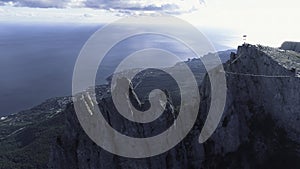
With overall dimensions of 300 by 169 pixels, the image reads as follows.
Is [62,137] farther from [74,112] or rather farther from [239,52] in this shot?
[239,52]

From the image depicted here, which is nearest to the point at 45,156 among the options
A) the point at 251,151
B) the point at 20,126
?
the point at 20,126

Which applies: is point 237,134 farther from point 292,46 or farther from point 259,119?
point 292,46

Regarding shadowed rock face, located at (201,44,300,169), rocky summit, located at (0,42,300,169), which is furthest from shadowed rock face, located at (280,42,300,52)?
rocky summit, located at (0,42,300,169)

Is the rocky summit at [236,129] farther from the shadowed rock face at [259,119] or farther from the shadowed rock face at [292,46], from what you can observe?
the shadowed rock face at [292,46]

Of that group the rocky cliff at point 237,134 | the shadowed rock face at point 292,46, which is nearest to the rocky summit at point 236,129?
the rocky cliff at point 237,134

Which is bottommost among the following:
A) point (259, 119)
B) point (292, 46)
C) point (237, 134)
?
point (237, 134)

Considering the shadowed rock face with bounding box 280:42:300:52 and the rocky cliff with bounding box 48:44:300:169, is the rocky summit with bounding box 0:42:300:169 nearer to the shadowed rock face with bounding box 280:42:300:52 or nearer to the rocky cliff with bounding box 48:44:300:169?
the rocky cliff with bounding box 48:44:300:169

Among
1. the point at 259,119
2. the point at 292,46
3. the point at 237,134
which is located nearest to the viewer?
the point at 237,134

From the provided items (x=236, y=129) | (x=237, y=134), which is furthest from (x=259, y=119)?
(x=237, y=134)

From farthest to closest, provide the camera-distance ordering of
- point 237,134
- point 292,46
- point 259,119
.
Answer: point 292,46
point 259,119
point 237,134
